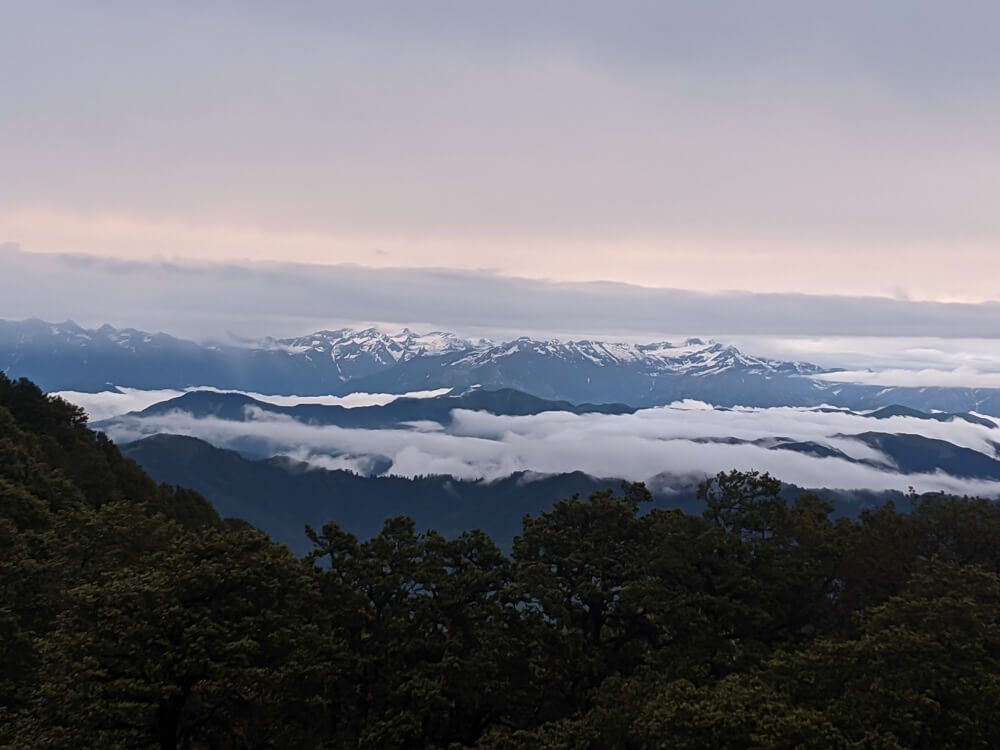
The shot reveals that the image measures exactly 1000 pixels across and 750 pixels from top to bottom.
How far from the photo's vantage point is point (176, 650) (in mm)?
30094

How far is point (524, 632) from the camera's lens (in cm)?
3959

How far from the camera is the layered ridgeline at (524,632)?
92.2ft

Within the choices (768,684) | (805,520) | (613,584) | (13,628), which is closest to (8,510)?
(13,628)

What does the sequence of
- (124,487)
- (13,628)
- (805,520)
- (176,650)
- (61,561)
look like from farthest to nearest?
(124,487) → (805,520) → (61,561) → (13,628) → (176,650)

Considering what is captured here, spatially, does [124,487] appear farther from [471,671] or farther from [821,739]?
[821,739]

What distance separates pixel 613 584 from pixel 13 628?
3033cm

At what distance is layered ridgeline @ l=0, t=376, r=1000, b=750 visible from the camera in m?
28.1

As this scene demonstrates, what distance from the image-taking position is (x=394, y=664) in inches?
1401

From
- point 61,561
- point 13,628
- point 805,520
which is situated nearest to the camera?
point 13,628

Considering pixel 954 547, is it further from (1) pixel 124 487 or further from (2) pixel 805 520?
(1) pixel 124 487

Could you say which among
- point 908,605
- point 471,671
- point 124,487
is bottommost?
point 124,487

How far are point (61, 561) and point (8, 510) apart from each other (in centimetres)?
1097

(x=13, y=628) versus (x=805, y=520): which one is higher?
(x=805, y=520)

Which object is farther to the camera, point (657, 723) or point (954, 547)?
point (954, 547)
